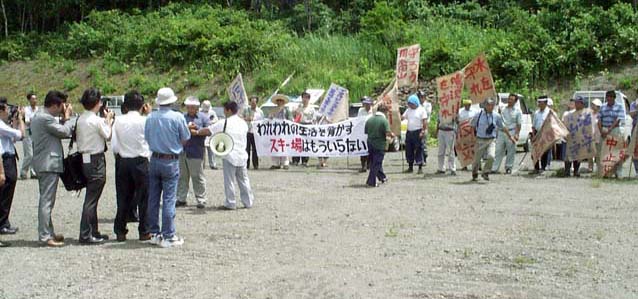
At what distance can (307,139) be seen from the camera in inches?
751

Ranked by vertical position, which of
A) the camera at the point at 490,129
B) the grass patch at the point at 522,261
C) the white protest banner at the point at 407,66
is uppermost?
the white protest banner at the point at 407,66

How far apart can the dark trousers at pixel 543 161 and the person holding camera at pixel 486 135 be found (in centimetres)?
171

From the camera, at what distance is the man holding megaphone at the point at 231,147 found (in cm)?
1216

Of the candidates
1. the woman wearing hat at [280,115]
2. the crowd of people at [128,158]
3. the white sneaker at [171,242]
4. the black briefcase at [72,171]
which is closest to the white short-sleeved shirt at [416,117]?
the woman wearing hat at [280,115]

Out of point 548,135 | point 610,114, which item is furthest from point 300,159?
point 610,114

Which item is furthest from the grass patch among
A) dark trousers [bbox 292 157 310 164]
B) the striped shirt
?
dark trousers [bbox 292 157 310 164]

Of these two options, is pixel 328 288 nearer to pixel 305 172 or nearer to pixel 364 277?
pixel 364 277

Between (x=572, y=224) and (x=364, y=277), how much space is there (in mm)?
4224

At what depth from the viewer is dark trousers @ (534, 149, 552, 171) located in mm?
17422

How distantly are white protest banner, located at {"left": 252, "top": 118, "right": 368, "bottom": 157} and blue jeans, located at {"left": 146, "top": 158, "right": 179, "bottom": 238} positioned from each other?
9.23 meters

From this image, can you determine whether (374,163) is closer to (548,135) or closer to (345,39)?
(548,135)

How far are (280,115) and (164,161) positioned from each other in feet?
33.0

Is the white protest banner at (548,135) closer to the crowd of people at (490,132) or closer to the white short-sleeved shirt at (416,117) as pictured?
the crowd of people at (490,132)

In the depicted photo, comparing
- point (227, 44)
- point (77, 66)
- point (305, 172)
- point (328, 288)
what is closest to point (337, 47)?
point (227, 44)
